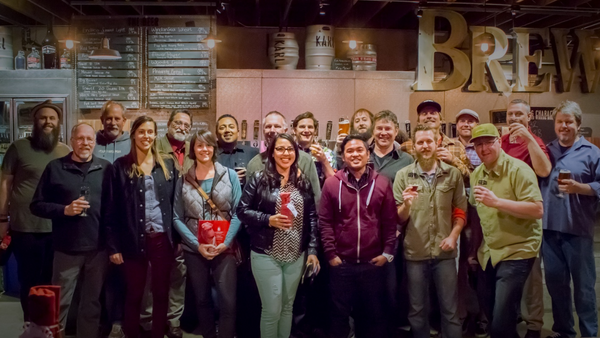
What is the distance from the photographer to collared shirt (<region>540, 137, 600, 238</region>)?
3529 millimetres

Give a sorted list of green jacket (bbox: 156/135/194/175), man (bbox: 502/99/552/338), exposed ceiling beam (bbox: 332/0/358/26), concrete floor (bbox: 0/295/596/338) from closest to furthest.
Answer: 1. green jacket (bbox: 156/135/194/175)
2. man (bbox: 502/99/552/338)
3. concrete floor (bbox: 0/295/596/338)
4. exposed ceiling beam (bbox: 332/0/358/26)

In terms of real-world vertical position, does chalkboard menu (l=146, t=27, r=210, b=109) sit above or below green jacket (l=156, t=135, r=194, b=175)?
above

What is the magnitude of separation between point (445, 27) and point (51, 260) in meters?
5.69

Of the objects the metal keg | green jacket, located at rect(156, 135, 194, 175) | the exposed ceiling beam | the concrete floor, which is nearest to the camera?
green jacket, located at rect(156, 135, 194, 175)

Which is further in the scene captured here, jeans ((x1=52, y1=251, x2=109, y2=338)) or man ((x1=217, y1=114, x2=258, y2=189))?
man ((x1=217, y1=114, x2=258, y2=189))

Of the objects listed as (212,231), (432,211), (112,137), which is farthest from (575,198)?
(112,137)

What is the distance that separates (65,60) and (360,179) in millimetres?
4586

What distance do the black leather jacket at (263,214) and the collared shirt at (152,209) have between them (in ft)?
1.77

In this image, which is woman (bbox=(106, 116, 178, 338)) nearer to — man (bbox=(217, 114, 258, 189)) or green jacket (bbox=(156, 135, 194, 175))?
green jacket (bbox=(156, 135, 194, 175))

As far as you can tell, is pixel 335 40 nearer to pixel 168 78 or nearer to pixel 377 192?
pixel 168 78

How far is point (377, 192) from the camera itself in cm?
318

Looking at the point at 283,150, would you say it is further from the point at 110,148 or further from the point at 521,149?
the point at 521,149

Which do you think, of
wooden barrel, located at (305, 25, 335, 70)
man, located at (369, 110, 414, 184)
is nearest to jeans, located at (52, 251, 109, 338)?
man, located at (369, 110, 414, 184)

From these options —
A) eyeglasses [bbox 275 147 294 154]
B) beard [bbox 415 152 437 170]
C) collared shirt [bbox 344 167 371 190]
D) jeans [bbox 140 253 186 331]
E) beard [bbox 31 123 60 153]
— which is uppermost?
beard [bbox 31 123 60 153]
